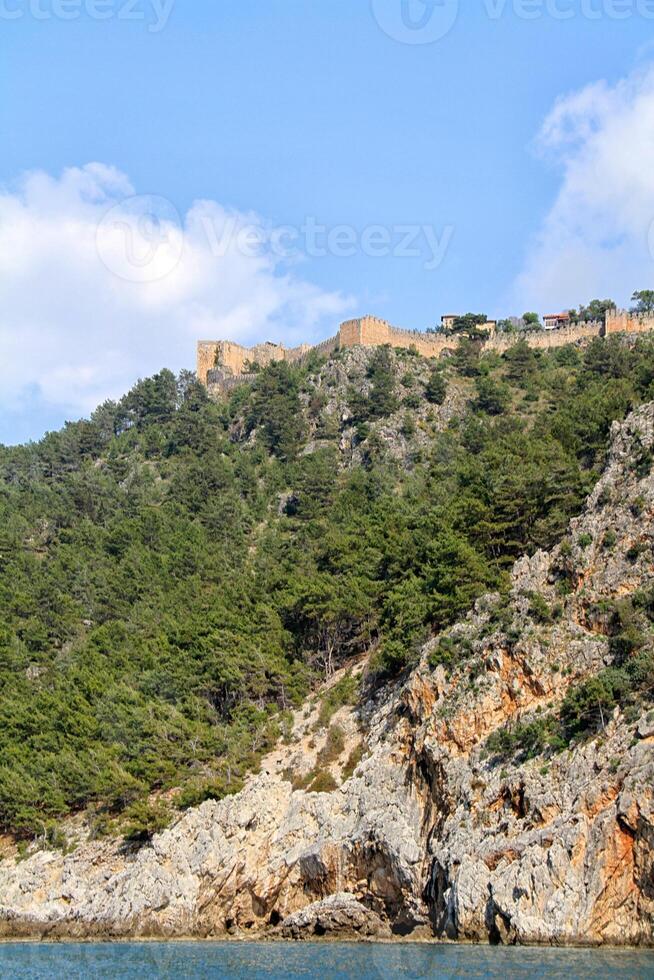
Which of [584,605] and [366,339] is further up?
[366,339]

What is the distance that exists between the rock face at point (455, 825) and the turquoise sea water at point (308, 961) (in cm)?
161

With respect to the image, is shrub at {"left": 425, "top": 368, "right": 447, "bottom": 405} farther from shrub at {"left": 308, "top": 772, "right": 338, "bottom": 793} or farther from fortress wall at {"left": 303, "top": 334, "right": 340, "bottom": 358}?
shrub at {"left": 308, "top": 772, "right": 338, "bottom": 793}

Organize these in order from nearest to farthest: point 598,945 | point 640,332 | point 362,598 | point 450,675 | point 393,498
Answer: point 598,945
point 450,675
point 362,598
point 393,498
point 640,332

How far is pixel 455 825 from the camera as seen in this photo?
127 feet

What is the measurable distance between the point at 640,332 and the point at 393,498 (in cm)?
3458

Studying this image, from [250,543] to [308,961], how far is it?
43747 mm

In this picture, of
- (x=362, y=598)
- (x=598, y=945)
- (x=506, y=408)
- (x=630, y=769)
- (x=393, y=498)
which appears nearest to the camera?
(x=598, y=945)

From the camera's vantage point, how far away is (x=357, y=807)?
1694 inches

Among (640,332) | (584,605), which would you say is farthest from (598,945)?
(640,332)

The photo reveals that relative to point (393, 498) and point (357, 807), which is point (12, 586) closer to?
point (393, 498)

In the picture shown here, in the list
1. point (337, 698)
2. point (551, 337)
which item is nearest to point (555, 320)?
point (551, 337)

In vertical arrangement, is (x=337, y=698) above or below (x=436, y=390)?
below

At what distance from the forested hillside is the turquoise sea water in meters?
7.76

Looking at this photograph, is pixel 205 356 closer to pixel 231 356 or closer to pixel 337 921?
pixel 231 356
